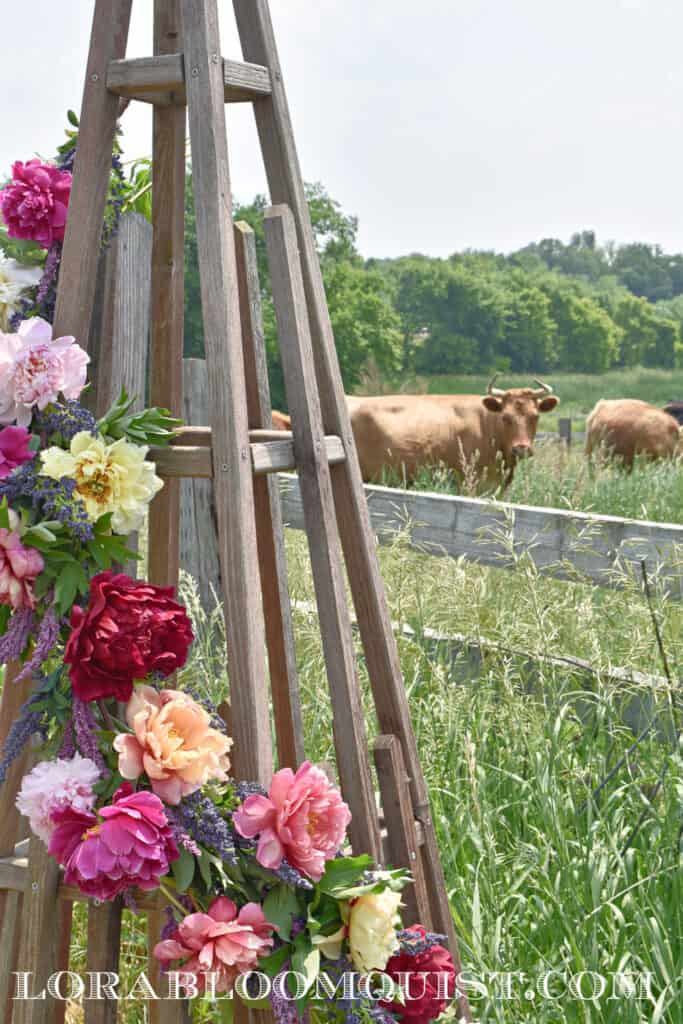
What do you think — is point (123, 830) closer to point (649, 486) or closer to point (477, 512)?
point (477, 512)

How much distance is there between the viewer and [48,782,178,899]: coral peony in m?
1.36

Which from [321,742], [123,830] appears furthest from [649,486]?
[123,830]

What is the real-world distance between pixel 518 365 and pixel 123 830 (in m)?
36.8

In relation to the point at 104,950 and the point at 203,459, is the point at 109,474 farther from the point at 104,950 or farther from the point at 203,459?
the point at 104,950

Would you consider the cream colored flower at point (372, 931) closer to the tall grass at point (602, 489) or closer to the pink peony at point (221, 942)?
the pink peony at point (221, 942)

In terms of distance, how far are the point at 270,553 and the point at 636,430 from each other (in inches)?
311

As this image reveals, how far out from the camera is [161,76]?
1.58m

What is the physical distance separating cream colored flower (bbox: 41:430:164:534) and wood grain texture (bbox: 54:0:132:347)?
0.19 metres

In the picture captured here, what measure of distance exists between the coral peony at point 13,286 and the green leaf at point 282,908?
95 cm

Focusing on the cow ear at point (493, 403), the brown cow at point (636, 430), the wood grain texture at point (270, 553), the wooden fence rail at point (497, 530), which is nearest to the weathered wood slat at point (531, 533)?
the wooden fence rail at point (497, 530)

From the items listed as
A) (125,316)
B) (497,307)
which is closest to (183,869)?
(125,316)

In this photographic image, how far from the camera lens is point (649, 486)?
21.6 ft

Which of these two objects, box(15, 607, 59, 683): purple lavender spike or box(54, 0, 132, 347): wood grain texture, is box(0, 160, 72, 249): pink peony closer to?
box(54, 0, 132, 347): wood grain texture

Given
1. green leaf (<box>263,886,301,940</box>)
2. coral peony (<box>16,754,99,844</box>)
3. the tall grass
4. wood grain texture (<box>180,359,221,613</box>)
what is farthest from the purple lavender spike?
the tall grass
